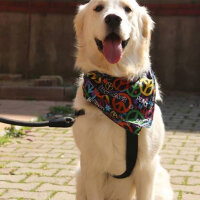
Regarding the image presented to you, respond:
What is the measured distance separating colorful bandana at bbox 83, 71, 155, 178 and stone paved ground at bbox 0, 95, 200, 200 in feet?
3.92

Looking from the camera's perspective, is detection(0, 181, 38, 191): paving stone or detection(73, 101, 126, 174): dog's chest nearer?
detection(73, 101, 126, 174): dog's chest

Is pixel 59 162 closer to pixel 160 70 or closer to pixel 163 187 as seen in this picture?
pixel 163 187

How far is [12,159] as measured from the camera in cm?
612

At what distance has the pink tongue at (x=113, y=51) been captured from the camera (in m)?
3.81

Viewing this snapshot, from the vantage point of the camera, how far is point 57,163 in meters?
5.97

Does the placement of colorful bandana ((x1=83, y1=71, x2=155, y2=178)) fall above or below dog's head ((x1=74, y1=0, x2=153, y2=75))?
below

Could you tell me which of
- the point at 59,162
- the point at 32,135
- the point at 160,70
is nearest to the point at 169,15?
the point at 160,70

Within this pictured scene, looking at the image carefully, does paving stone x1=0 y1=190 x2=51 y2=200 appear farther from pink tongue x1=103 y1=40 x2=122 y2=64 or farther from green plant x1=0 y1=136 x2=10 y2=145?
green plant x1=0 y1=136 x2=10 y2=145

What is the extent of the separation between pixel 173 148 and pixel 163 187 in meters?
2.43

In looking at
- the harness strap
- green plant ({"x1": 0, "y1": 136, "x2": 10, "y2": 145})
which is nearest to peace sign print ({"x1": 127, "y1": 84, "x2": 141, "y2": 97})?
the harness strap

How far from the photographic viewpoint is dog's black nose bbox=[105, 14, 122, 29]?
3.76 meters

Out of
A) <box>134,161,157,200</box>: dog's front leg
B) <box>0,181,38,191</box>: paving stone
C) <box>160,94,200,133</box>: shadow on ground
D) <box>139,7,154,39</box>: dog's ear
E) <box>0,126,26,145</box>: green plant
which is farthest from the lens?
<box>160,94,200,133</box>: shadow on ground

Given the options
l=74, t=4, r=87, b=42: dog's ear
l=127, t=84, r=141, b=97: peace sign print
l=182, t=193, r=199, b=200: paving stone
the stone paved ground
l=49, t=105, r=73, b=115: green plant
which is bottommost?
l=49, t=105, r=73, b=115: green plant

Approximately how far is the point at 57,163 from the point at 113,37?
2.54 m
